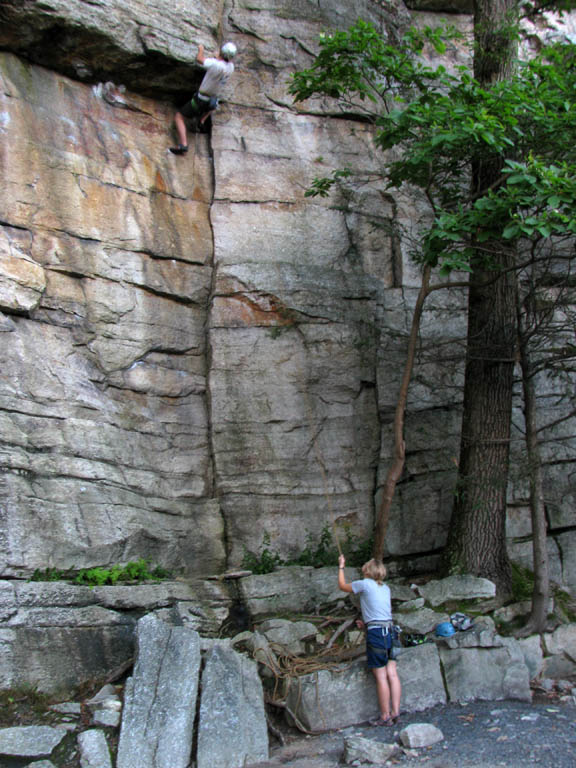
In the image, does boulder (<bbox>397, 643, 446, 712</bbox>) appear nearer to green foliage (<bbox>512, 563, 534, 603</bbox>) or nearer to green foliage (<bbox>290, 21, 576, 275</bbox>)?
green foliage (<bbox>512, 563, 534, 603</bbox>)

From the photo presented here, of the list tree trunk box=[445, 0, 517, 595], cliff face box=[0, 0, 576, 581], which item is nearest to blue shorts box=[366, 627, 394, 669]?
tree trunk box=[445, 0, 517, 595]

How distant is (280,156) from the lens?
9.64m

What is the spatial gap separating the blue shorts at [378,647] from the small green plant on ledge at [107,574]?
245cm

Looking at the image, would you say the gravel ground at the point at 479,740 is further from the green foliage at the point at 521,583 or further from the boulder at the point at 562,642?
the green foliage at the point at 521,583

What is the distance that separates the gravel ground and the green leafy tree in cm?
161

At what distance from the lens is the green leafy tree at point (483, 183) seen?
6445mm

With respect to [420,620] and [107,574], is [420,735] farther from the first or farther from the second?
[107,574]

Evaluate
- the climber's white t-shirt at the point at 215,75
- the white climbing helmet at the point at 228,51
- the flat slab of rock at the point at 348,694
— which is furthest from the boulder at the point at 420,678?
the white climbing helmet at the point at 228,51

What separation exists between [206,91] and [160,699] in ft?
23.4

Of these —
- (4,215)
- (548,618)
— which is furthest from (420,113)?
(548,618)

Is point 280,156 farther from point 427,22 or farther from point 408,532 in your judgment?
point 408,532

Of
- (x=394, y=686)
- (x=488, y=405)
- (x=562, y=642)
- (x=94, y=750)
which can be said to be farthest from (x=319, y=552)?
(x=94, y=750)

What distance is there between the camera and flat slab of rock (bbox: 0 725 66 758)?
5277mm

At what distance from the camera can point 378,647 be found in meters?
5.99
